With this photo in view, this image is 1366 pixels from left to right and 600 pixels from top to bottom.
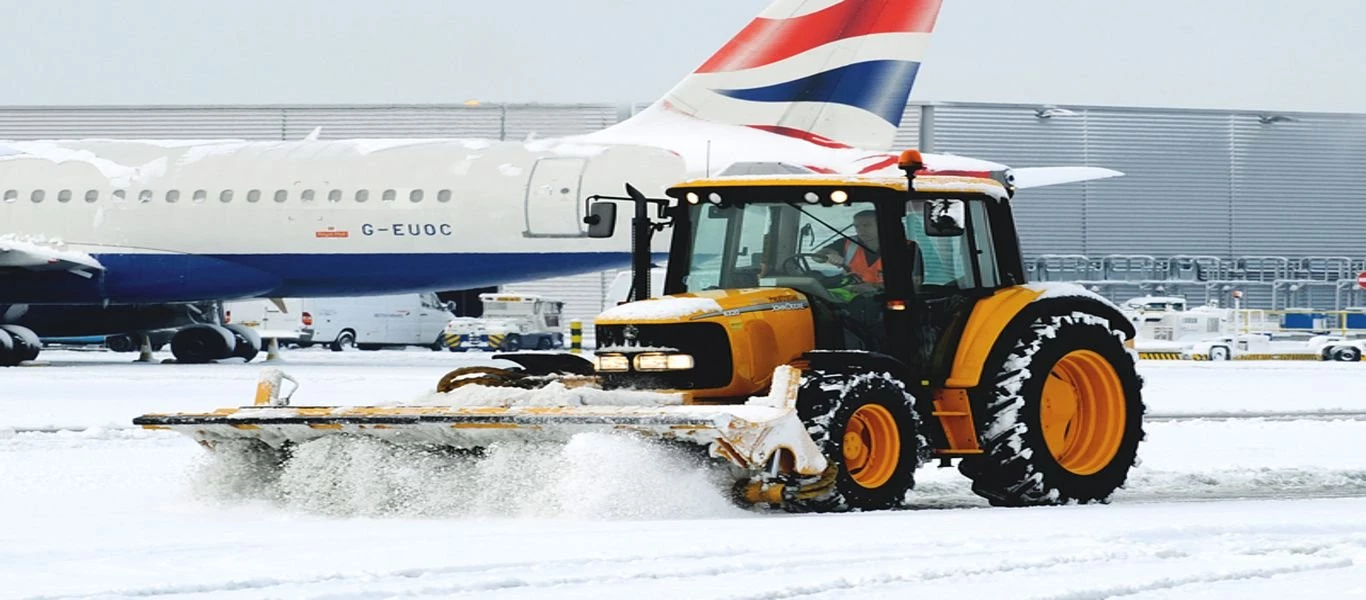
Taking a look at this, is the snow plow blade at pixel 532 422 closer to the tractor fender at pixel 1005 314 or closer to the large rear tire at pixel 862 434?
the large rear tire at pixel 862 434

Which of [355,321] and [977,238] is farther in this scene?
[355,321]

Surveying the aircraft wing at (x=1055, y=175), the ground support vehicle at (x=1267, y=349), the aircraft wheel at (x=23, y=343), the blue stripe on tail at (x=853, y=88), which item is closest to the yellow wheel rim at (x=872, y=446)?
the aircraft wing at (x=1055, y=175)

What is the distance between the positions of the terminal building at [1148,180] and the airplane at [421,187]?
1984 centimetres

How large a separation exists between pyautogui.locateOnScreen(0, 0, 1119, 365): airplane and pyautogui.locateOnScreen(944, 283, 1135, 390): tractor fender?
17641 mm

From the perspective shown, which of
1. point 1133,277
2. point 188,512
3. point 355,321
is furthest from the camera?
point 1133,277

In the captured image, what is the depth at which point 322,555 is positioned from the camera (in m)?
7.49

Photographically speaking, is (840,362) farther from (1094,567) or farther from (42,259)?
(42,259)

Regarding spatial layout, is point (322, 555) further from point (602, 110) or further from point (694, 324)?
point (602, 110)

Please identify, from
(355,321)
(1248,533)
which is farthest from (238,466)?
(355,321)

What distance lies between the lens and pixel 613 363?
10023mm

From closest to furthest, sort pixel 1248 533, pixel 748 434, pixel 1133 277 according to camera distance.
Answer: pixel 1248 533, pixel 748 434, pixel 1133 277

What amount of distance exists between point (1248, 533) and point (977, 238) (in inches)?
102

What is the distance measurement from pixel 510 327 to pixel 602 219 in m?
35.0

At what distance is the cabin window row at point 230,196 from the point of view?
98.9 ft
